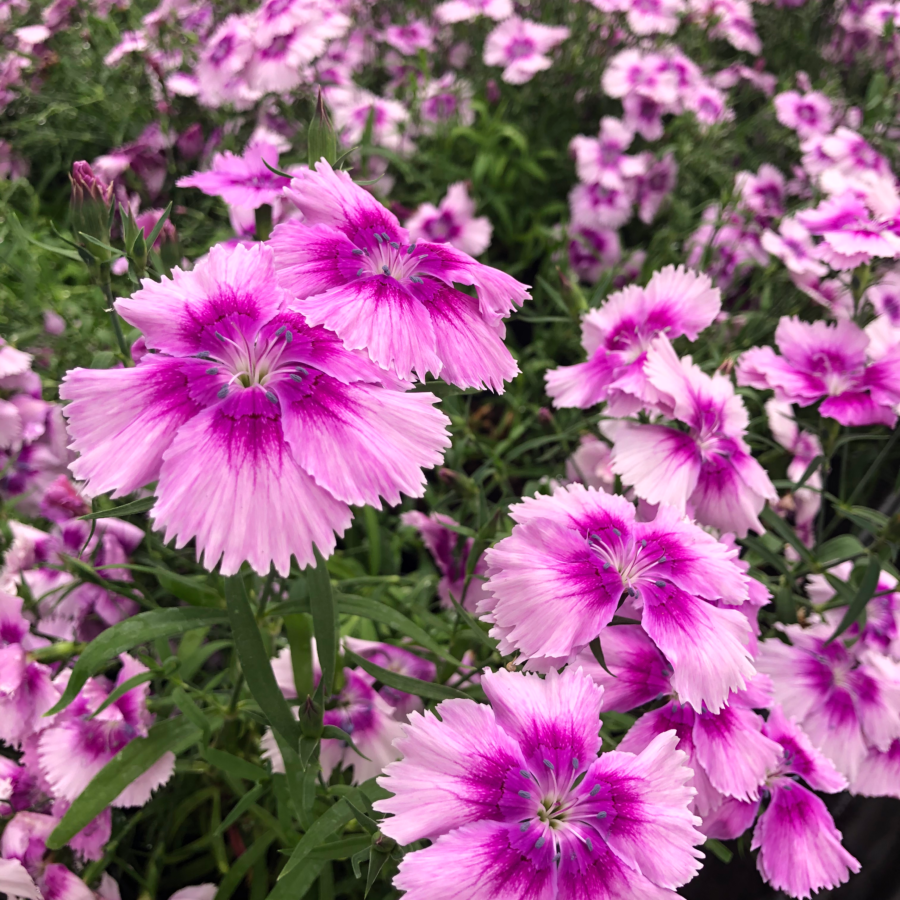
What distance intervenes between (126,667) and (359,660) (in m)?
0.37

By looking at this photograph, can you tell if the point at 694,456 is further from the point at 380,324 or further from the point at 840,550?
the point at 380,324

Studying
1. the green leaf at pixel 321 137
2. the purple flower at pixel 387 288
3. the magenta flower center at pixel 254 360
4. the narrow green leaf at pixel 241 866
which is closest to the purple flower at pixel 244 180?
the green leaf at pixel 321 137

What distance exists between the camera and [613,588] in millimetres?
786

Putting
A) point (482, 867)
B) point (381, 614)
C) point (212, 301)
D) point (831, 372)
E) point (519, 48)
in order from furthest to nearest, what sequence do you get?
point (519, 48), point (831, 372), point (381, 614), point (212, 301), point (482, 867)

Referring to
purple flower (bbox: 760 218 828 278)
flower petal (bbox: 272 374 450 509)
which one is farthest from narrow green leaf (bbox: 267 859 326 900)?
purple flower (bbox: 760 218 828 278)

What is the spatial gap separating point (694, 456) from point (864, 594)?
0.97 feet

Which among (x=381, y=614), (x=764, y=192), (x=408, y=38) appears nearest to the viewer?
(x=381, y=614)

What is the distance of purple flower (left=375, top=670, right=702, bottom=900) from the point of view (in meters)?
0.65


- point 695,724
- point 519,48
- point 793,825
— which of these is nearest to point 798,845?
point 793,825

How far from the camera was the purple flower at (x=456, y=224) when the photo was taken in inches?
79.0

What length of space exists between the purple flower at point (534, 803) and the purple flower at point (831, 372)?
2.15 ft

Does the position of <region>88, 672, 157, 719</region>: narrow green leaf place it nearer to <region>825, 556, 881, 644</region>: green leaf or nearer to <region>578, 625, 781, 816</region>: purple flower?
<region>578, 625, 781, 816</region>: purple flower

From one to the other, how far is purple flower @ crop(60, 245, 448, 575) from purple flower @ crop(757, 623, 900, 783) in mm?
694

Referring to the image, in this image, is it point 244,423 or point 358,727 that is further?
point 358,727
